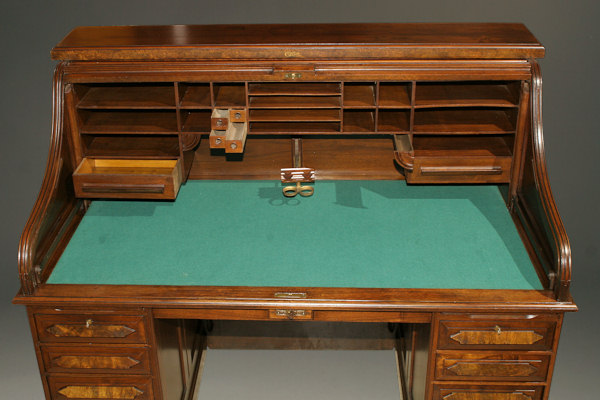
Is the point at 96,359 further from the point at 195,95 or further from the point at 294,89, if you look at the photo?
the point at 294,89

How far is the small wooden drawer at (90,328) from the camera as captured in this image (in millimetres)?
3945

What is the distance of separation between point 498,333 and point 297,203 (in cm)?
132

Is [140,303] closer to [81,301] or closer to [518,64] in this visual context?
[81,301]

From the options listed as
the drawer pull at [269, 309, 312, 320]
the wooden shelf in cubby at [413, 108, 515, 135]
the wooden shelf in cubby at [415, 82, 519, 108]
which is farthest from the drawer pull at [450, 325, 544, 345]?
the wooden shelf in cubby at [415, 82, 519, 108]

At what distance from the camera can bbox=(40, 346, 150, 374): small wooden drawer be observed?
13.3 ft

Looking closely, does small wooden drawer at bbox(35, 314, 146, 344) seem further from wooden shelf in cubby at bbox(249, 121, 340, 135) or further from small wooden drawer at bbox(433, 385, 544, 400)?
small wooden drawer at bbox(433, 385, 544, 400)

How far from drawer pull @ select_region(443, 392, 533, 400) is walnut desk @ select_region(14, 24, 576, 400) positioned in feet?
0.04

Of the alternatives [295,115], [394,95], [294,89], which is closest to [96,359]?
[295,115]

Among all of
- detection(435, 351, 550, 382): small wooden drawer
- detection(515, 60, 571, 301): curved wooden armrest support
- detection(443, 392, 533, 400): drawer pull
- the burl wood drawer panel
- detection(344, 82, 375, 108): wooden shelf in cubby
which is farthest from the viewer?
detection(344, 82, 375, 108): wooden shelf in cubby

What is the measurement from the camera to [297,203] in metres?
4.57

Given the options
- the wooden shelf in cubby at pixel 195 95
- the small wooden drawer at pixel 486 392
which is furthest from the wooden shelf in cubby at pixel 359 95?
the small wooden drawer at pixel 486 392

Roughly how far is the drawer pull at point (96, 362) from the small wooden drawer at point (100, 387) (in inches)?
3.0

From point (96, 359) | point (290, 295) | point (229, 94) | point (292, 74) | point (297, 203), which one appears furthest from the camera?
point (297, 203)

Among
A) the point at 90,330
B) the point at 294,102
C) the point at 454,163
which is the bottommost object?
the point at 90,330
